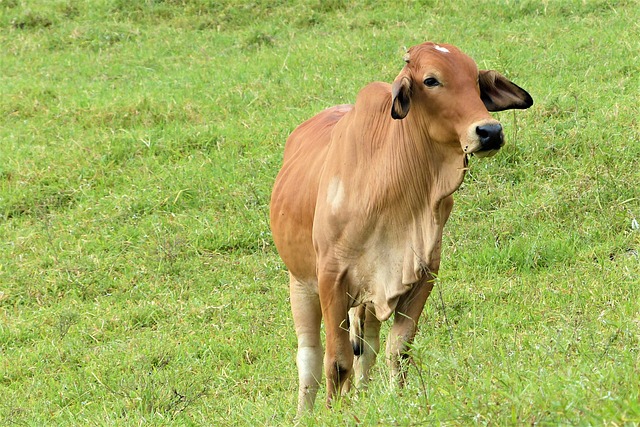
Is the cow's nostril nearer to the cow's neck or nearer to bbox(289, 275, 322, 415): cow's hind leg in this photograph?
the cow's neck

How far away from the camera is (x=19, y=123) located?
31.0ft

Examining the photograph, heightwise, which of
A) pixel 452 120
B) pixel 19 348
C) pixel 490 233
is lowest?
pixel 19 348

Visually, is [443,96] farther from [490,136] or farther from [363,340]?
[363,340]

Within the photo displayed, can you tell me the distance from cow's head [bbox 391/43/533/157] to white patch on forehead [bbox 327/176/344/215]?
0.44m

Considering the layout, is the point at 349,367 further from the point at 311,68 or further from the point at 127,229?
the point at 311,68

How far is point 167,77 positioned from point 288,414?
626 centimetres

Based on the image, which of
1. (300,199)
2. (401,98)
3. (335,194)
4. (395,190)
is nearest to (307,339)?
(300,199)

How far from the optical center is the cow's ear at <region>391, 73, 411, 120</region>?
4.11 meters

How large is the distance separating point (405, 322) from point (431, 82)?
1023 mm

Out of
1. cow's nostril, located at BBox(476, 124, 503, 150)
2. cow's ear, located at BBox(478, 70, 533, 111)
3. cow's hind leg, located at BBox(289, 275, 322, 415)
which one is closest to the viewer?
cow's nostril, located at BBox(476, 124, 503, 150)

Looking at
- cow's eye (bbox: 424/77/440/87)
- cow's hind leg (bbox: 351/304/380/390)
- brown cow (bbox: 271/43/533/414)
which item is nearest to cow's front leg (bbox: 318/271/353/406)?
brown cow (bbox: 271/43/533/414)

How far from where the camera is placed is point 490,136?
387 centimetres

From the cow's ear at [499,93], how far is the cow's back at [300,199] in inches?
32.8

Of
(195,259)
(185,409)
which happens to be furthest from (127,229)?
(185,409)
